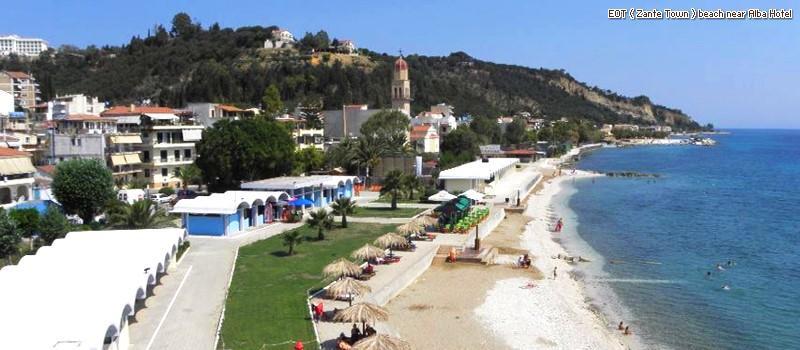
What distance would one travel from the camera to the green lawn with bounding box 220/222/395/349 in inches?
704

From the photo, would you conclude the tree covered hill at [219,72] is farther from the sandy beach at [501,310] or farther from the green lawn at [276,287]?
the sandy beach at [501,310]

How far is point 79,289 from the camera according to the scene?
1686 cm

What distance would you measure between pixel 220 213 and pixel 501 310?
1601 centimetres

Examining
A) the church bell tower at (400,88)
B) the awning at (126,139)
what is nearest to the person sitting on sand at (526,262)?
the awning at (126,139)

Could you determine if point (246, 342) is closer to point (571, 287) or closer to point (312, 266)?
point (312, 266)

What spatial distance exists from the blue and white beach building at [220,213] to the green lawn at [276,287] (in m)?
2.81

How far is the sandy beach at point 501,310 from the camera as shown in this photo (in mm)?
20328

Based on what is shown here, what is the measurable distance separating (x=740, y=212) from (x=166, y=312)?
5071cm

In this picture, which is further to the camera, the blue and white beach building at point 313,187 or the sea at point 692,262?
the blue and white beach building at point 313,187

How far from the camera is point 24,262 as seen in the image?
66.1 feet

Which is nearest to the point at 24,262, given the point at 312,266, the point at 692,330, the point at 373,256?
the point at 312,266

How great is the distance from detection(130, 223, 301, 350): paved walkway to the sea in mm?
13662

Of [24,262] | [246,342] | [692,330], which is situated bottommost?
[692,330]

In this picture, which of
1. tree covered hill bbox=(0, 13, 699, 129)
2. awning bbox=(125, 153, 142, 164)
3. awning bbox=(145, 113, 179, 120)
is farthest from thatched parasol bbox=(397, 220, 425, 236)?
tree covered hill bbox=(0, 13, 699, 129)
